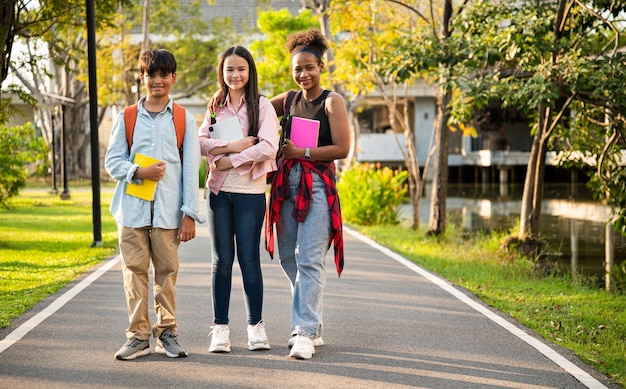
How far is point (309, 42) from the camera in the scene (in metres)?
7.30

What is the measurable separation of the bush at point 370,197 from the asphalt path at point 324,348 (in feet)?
36.1

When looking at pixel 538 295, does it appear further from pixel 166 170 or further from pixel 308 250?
pixel 166 170

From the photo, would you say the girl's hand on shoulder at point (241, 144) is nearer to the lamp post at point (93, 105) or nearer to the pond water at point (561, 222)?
the pond water at point (561, 222)

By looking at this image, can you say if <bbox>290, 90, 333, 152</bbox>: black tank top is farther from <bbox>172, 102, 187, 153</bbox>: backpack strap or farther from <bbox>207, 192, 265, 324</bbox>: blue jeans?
<bbox>172, 102, 187, 153</bbox>: backpack strap

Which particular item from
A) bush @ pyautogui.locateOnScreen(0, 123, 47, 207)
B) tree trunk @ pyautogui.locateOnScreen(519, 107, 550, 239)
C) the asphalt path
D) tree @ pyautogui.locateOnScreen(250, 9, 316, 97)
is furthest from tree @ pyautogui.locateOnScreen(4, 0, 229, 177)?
the asphalt path

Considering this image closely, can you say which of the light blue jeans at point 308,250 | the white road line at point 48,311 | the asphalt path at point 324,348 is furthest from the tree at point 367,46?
the light blue jeans at point 308,250

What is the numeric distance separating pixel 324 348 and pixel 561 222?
1881 centimetres

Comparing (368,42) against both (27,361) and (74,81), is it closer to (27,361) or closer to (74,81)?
(27,361)

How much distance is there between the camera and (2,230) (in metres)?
19.6

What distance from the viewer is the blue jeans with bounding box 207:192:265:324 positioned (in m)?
7.09

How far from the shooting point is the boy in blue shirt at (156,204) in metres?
6.91

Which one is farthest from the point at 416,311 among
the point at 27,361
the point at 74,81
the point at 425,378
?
the point at 74,81

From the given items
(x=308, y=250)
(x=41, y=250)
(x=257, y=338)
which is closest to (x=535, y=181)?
(x=41, y=250)

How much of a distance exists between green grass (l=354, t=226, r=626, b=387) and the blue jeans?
247 cm
